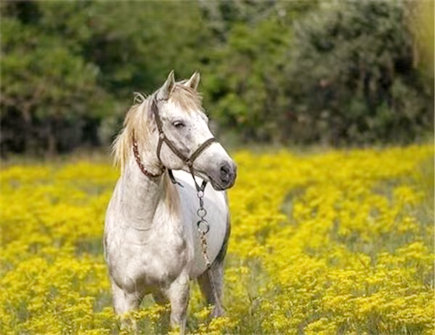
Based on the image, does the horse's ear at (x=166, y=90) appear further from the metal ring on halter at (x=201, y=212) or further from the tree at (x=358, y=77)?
the tree at (x=358, y=77)

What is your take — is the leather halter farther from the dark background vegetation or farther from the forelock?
the dark background vegetation

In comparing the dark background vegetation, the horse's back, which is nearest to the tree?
the dark background vegetation

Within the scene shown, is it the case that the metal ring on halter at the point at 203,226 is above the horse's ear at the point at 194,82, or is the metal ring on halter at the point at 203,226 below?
below

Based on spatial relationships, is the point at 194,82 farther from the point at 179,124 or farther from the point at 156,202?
the point at 156,202

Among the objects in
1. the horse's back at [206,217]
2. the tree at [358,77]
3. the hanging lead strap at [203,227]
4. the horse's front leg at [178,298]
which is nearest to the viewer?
the horse's front leg at [178,298]

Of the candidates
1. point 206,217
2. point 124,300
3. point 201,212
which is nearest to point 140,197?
point 124,300

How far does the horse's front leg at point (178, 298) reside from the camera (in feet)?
20.8

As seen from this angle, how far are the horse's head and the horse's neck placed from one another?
19cm

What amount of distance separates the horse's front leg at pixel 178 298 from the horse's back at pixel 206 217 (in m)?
0.31

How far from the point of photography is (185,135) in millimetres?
6223

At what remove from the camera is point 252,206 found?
13.8m

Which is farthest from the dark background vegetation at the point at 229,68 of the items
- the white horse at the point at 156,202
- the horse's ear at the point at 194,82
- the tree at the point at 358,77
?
the white horse at the point at 156,202

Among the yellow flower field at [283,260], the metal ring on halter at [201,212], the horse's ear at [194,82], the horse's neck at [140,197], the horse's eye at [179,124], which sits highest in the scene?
the horse's ear at [194,82]

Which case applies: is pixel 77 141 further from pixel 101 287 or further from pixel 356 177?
pixel 101 287
